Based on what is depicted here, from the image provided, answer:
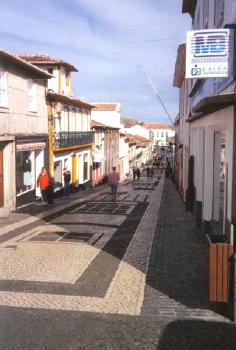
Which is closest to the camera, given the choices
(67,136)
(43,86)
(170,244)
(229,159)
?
(229,159)

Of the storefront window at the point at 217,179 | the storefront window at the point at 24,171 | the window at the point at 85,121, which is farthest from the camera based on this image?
the window at the point at 85,121

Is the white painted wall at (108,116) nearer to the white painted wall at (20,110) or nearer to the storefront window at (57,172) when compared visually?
the storefront window at (57,172)

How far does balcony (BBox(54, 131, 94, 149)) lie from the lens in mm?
25059

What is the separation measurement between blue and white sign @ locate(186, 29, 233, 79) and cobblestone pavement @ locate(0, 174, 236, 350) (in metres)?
3.31

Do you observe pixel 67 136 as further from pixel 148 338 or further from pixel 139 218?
pixel 148 338

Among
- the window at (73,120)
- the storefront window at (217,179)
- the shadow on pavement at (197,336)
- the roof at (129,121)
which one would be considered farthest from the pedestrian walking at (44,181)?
the roof at (129,121)

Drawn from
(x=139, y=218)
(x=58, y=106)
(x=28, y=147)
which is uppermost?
(x=58, y=106)

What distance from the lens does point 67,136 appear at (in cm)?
2742

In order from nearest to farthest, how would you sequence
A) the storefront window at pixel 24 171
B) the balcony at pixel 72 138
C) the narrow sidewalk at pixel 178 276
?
the narrow sidewalk at pixel 178 276 → the storefront window at pixel 24 171 → the balcony at pixel 72 138

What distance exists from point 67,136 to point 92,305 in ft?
68.2

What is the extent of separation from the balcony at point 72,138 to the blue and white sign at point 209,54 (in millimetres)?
16859

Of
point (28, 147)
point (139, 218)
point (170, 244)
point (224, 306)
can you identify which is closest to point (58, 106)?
point (28, 147)

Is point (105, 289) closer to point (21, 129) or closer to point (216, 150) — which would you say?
point (216, 150)

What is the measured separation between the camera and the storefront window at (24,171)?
1895 centimetres
